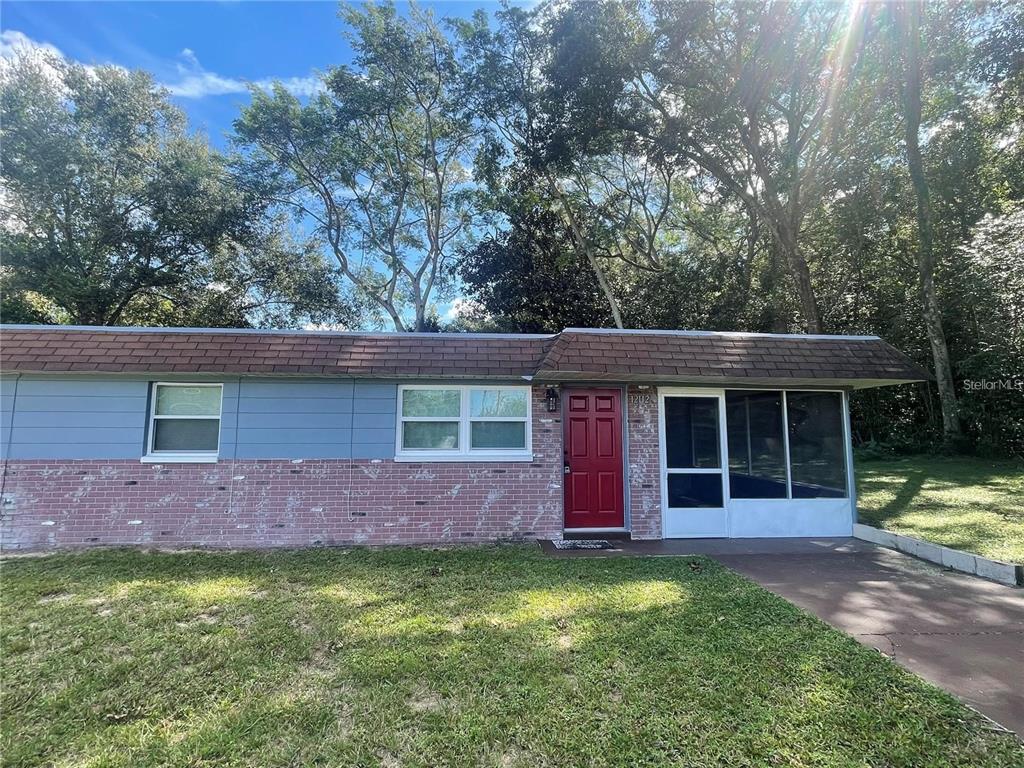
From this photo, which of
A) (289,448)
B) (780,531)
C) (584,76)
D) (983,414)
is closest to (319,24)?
(584,76)

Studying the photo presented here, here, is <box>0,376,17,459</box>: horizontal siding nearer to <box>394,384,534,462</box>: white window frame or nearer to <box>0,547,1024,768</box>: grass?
<box>0,547,1024,768</box>: grass

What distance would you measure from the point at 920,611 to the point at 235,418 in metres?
8.48

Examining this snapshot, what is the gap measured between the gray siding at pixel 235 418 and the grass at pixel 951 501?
329 inches

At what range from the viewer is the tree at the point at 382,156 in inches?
690

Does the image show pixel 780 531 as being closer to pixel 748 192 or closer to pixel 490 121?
pixel 748 192

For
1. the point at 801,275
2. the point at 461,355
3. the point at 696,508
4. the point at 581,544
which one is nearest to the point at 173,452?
the point at 461,355

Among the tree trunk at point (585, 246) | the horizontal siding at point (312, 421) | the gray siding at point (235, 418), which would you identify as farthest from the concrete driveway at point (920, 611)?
the tree trunk at point (585, 246)

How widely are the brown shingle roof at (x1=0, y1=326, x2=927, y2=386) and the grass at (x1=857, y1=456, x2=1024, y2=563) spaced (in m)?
2.46

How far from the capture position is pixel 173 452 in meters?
7.28

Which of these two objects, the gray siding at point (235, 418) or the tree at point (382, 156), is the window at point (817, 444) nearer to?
the gray siding at point (235, 418)

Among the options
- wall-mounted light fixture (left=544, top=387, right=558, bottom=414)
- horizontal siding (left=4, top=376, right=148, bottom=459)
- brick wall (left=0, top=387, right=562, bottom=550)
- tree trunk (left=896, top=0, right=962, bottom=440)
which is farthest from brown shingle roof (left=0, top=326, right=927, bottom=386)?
tree trunk (left=896, top=0, right=962, bottom=440)

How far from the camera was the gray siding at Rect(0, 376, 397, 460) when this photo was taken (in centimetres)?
705

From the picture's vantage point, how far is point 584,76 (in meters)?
14.3

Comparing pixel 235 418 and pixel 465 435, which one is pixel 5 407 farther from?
pixel 465 435
